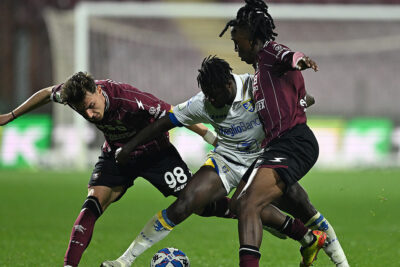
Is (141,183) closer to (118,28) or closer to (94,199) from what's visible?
(118,28)

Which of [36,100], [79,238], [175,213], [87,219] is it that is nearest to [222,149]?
[175,213]

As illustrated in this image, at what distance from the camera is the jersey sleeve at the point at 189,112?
18.6 feet

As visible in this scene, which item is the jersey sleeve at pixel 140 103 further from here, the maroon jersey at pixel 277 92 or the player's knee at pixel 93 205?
the maroon jersey at pixel 277 92

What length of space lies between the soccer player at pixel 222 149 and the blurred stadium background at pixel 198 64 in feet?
39.2

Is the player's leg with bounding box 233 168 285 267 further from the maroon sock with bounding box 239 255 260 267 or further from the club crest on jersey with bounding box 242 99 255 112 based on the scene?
the club crest on jersey with bounding box 242 99 255 112

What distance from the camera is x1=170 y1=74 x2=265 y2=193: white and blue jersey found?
5660 millimetres

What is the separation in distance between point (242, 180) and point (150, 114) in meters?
0.96

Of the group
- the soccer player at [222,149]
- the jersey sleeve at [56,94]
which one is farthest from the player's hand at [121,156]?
the jersey sleeve at [56,94]

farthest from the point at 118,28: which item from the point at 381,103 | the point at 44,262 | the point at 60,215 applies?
the point at 44,262

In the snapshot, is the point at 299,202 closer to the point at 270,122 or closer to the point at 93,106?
the point at 270,122

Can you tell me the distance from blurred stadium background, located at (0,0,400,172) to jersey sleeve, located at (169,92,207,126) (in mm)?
12181

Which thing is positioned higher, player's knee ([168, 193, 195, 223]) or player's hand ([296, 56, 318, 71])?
player's hand ([296, 56, 318, 71])

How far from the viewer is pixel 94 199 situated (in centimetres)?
588

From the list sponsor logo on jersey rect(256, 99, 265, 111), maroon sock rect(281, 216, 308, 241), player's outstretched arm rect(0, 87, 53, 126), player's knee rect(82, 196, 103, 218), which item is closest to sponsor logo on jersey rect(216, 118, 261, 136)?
sponsor logo on jersey rect(256, 99, 265, 111)
